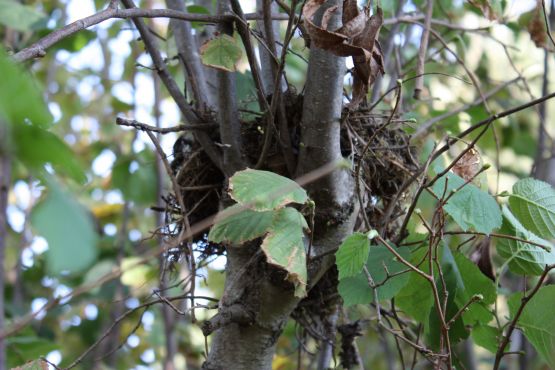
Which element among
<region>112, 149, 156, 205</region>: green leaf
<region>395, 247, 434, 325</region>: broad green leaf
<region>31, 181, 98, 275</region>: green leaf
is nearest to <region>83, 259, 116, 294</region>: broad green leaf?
<region>112, 149, 156, 205</region>: green leaf

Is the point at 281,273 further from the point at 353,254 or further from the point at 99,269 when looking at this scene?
the point at 99,269

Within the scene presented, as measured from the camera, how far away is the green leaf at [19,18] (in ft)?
5.79

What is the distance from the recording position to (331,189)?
117 cm

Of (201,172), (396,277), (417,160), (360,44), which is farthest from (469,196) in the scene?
(201,172)

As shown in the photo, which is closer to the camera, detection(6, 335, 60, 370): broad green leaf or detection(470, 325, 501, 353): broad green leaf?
detection(470, 325, 501, 353): broad green leaf

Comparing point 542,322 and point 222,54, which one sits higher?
point 222,54

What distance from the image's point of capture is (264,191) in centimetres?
92

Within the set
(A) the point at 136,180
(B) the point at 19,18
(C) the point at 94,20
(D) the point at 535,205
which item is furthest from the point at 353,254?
(A) the point at 136,180

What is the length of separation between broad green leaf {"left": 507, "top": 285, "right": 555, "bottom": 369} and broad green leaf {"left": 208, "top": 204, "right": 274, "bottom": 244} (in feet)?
1.61

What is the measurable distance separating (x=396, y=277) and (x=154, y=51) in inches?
23.7

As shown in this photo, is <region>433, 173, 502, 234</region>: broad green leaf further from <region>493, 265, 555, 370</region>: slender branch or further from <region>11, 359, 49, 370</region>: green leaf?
<region>11, 359, 49, 370</region>: green leaf

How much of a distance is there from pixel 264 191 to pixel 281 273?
0.27 metres

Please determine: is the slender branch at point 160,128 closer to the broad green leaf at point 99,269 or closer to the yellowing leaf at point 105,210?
the broad green leaf at point 99,269

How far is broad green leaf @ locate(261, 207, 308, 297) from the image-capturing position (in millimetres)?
931
